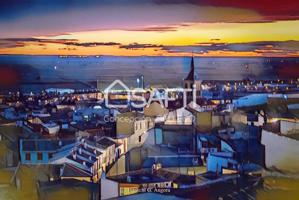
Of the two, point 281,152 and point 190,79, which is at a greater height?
point 190,79

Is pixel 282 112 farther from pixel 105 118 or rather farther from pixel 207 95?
pixel 105 118

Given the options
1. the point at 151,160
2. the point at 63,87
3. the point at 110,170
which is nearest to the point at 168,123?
the point at 151,160

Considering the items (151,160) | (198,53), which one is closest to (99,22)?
(198,53)

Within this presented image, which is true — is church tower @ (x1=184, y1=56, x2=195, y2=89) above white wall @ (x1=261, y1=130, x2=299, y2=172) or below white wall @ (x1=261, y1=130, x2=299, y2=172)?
above

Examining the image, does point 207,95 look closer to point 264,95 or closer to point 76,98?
point 264,95

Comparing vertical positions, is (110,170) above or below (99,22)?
below

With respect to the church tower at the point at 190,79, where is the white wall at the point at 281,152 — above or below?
below

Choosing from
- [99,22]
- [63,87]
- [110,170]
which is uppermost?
[99,22]
